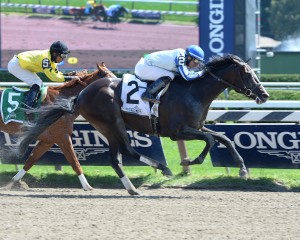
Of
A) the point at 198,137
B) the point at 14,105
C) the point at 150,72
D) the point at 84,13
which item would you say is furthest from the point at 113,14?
the point at 198,137

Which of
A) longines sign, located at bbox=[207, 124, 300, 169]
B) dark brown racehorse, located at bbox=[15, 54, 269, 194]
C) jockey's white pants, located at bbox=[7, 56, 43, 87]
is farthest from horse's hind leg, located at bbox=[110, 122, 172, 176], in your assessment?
jockey's white pants, located at bbox=[7, 56, 43, 87]

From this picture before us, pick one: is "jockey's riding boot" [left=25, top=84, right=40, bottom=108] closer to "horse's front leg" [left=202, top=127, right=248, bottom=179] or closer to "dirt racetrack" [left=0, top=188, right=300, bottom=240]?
"dirt racetrack" [left=0, top=188, right=300, bottom=240]

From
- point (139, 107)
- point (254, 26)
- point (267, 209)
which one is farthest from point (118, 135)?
point (254, 26)

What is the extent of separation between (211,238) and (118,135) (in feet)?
9.53

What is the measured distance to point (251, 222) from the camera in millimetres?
6750

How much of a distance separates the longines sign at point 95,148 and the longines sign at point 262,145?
2.25ft

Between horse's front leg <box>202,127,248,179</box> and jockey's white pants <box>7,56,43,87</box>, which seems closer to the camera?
horse's front leg <box>202,127,248,179</box>

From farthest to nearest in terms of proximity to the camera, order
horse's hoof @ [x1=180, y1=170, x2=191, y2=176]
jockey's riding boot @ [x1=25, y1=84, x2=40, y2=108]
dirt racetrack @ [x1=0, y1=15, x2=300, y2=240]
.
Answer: horse's hoof @ [x1=180, y1=170, x2=191, y2=176], jockey's riding boot @ [x1=25, y1=84, x2=40, y2=108], dirt racetrack @ [x1=0, y1=15, x2=300, y2=240]

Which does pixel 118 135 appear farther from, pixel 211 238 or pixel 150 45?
pixel 150 45

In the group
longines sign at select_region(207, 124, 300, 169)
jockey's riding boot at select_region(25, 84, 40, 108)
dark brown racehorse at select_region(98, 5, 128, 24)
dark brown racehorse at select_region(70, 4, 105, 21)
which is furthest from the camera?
dark brown racehorse at select_region(98, 5, 128, 24)

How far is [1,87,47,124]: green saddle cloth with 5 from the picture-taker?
9188 mm

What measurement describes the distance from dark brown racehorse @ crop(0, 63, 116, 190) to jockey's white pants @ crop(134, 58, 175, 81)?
70cm

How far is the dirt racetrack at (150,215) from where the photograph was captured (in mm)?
6273

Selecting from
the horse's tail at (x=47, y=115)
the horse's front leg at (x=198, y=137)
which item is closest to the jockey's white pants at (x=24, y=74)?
the horse's tail at (x=47, y=115)
